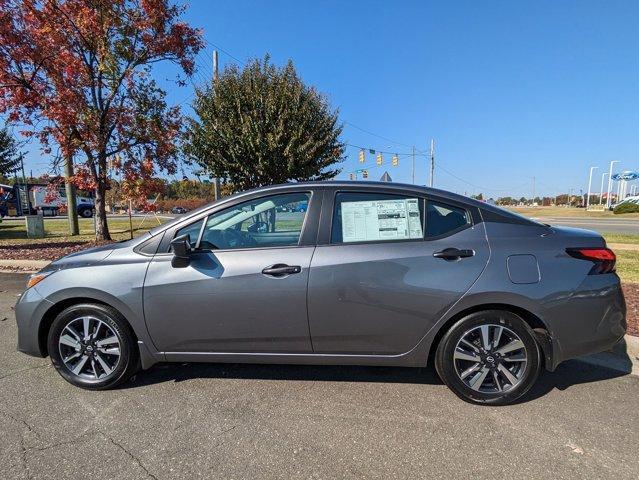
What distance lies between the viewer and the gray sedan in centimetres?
286

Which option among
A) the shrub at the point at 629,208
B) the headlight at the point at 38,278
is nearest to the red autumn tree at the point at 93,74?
the headlight at the point at 38,278

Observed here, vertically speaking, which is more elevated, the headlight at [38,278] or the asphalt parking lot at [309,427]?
the headlight at [38,278]

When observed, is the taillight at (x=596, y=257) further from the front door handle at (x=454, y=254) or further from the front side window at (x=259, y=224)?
the front side window at (x=259, y=224)

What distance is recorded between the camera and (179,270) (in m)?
3.03

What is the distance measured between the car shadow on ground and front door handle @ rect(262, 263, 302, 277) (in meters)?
1.03

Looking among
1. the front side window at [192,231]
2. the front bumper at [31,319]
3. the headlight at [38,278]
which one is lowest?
the front bumper at [31,319]

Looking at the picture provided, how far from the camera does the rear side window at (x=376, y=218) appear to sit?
9.87 ft

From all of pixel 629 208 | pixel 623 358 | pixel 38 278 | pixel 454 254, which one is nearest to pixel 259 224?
pixel 454 254

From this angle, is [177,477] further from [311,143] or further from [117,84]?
[311,143]

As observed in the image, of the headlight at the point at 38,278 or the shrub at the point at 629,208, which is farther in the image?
the shrub at the point at 629,208

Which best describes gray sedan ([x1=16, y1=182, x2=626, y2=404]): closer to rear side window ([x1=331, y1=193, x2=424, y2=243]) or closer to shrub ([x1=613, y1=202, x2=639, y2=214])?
rear side window ([x1=331, y1=193, x2=424, y2=243])

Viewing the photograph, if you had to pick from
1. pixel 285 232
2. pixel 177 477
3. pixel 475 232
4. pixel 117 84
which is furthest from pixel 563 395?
pixel 117 84

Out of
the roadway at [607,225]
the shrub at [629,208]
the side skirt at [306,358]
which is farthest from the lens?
the shrub at [629,208]

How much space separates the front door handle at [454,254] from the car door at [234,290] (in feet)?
3.04
